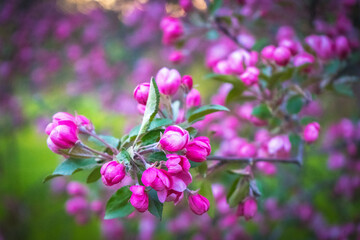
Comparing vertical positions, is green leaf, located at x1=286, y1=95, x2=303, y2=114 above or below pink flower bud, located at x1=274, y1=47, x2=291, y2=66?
below

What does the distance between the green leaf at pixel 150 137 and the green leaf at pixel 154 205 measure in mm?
105

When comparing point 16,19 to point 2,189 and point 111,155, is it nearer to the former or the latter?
point 2,189

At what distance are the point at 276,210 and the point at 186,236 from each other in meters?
0.68

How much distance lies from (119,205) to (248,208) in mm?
345

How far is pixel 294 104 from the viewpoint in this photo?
849mm

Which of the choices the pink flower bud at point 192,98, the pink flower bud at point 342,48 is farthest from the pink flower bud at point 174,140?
the pink flower bud at point 342,48

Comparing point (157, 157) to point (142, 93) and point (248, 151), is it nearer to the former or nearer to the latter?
point (142, 93)

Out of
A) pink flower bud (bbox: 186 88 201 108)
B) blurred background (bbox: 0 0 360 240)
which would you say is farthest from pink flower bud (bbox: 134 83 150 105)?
blurred background (bbox: 0 0 360 240)

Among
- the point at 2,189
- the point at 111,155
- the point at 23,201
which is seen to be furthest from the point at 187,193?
the point at 2,189

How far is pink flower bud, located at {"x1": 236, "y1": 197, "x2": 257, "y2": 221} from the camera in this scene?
29.2 inches

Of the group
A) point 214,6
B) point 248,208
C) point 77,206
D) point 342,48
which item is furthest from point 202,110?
point 77,206

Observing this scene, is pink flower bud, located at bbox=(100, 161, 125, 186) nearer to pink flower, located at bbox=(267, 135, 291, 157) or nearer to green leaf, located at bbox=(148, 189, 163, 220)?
green leaf, located at bbox=(148, 189, 163, 220)

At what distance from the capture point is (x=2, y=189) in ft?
11.7

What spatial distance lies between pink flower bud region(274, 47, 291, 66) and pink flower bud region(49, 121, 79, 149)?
1.87ft
